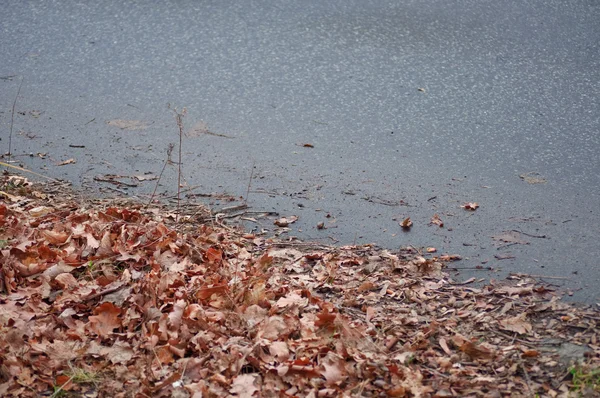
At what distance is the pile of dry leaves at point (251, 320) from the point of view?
8.74 ft

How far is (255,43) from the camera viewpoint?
5.55m

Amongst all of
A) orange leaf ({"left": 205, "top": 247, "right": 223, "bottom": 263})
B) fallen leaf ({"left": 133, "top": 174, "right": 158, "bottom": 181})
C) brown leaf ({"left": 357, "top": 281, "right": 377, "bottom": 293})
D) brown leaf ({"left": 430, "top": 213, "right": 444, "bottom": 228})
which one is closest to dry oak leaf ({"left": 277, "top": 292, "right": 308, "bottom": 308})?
brown leaf ({"left": 357, "top": 281, "right": 377, "bottom": 293})

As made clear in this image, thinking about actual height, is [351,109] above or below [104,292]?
above

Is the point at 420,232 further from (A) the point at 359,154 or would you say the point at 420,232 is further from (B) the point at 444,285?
(A) the point at 359,154

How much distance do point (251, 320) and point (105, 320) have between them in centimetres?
65

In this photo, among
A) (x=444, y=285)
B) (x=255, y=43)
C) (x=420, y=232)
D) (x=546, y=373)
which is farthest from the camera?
(x=255, y=43)

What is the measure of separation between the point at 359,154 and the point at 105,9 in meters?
2.97

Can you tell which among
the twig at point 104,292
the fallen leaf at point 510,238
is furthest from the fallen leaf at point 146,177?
the fallen leaf at point 510,238

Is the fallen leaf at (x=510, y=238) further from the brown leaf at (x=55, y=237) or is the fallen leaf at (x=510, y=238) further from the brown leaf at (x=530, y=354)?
the brown leaf at (x=55, y=237)

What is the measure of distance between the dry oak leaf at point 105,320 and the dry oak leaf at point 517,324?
1718 mm

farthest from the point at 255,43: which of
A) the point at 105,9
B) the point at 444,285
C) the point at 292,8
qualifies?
the point at 444,285

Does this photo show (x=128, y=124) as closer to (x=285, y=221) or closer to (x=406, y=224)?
(x=285, y=221)

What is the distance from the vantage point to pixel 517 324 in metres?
2.97

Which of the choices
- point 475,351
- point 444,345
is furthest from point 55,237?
point 475,351
